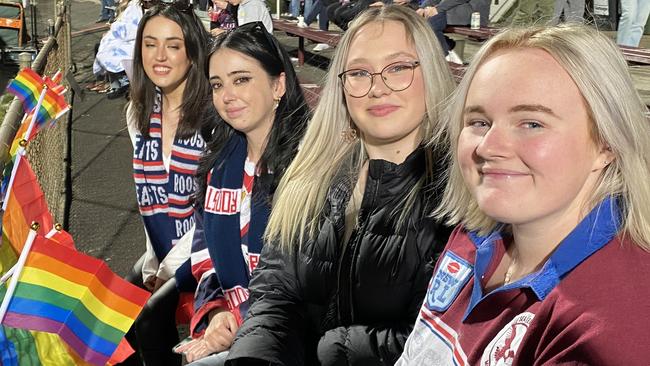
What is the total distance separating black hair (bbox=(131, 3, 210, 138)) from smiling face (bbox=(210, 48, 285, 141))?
0.56 metres

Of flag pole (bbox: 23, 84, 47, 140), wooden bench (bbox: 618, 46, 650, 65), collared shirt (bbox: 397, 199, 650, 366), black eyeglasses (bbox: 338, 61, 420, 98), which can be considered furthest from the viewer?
wooden bench (bbox: 618, 46, 650, 65)

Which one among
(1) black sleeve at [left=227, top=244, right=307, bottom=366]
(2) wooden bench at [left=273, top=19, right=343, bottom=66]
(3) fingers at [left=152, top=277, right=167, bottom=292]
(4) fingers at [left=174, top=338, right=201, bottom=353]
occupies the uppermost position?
(2) wooden bench at [left=273, top=19, right=343, bottom=66]

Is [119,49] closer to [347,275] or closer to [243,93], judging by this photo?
[243,93]

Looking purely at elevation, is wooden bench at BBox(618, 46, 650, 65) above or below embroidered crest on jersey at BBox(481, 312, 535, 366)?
above

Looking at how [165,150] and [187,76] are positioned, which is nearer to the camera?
[165,150]

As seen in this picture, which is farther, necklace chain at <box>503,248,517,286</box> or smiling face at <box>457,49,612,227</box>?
necklace chain at <box>503,248,517,286</box>

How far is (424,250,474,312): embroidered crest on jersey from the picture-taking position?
4.99 feet

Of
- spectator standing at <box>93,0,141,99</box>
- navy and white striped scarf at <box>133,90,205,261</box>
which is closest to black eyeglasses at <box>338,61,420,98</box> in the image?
navy and white striped scarf at <box>133,90,205,261</box>

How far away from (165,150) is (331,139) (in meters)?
1.34

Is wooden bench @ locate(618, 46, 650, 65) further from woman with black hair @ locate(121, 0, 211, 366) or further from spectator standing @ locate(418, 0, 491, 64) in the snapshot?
woman with black hair @ locate(121, 0, 211, 366)

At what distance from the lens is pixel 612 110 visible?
1232mm

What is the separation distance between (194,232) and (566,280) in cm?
208

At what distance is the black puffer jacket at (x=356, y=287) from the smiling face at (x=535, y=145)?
2.26 feet

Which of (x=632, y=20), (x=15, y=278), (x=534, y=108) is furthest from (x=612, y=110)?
(x=632, y=20)
